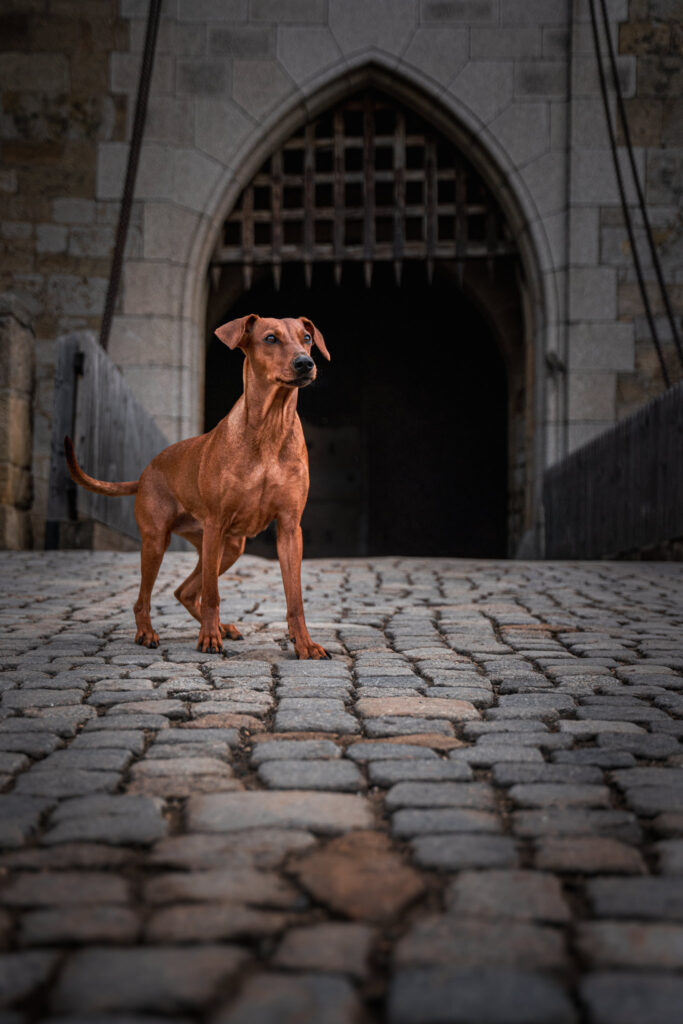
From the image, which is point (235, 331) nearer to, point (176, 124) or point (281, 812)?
point (281, 812)

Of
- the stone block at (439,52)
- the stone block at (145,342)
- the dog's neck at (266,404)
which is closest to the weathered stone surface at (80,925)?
the dog's neck at (266,404)

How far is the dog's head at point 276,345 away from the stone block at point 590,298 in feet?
27.2

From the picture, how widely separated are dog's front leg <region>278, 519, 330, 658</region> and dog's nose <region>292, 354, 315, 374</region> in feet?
1.85

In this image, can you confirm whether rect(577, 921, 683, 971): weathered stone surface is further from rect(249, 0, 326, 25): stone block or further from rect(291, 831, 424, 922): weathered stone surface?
rect(249, 0, 326, 25): stone block

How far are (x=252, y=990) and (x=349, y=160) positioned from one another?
490 inches

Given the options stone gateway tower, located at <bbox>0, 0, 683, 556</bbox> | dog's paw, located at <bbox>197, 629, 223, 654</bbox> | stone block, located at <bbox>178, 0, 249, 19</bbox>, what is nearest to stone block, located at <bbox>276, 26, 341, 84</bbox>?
stone gateway tower, located at <bbox>0, 0, 683, 556</bbox>

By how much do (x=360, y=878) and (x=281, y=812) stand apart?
32 cm

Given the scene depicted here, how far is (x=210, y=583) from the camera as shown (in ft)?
11.5

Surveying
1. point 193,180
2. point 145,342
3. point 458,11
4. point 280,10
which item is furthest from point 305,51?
point 145,342

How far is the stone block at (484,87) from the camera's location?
11.0 metres

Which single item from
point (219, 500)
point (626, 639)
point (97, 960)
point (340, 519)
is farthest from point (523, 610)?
point (340, 519)

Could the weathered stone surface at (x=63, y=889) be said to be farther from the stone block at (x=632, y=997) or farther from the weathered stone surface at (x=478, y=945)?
the stone block at (x=632, y=997)

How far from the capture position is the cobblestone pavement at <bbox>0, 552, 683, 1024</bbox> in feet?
3.63

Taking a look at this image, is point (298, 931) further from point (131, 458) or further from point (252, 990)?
point (131, 458)
